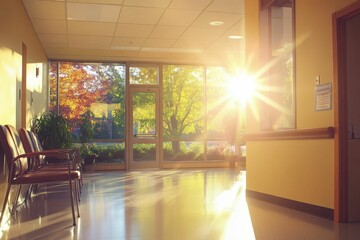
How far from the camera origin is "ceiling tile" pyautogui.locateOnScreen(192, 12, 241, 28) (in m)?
6.75

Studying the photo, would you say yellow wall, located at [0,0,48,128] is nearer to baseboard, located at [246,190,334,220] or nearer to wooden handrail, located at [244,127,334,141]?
wooden handrail, located at [244,127,334,141]

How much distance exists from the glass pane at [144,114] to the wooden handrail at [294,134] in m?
5.34

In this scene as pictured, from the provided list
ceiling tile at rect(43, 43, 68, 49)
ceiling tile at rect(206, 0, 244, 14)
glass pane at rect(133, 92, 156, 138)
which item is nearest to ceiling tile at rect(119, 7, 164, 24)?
ceiling tile at rect(206, 0, 244, 14)

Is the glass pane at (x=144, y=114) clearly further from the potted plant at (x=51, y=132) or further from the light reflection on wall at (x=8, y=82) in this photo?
the light reflection on wall at (x=8, y=82)

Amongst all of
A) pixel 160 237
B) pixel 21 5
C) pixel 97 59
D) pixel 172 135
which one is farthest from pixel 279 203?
pixel 97 59

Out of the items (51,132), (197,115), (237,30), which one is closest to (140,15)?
(237,30)

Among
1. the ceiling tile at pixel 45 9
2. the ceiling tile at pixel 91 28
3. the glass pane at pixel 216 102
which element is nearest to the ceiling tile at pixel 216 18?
the ceiling tile at pixel 91 28

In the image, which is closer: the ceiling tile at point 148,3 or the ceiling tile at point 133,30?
the ceiling tile at point 148,3

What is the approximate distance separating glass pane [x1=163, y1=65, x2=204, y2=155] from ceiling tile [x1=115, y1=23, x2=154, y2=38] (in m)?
2.70

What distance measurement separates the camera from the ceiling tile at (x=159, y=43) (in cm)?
856

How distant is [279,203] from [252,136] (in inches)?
40.0

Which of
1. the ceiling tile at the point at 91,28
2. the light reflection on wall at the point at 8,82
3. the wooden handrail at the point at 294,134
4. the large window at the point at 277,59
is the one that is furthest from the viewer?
the ceiling tile at the point at 91,28

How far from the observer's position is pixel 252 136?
529 cm

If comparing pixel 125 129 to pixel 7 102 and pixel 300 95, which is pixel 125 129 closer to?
pixel 7 102
